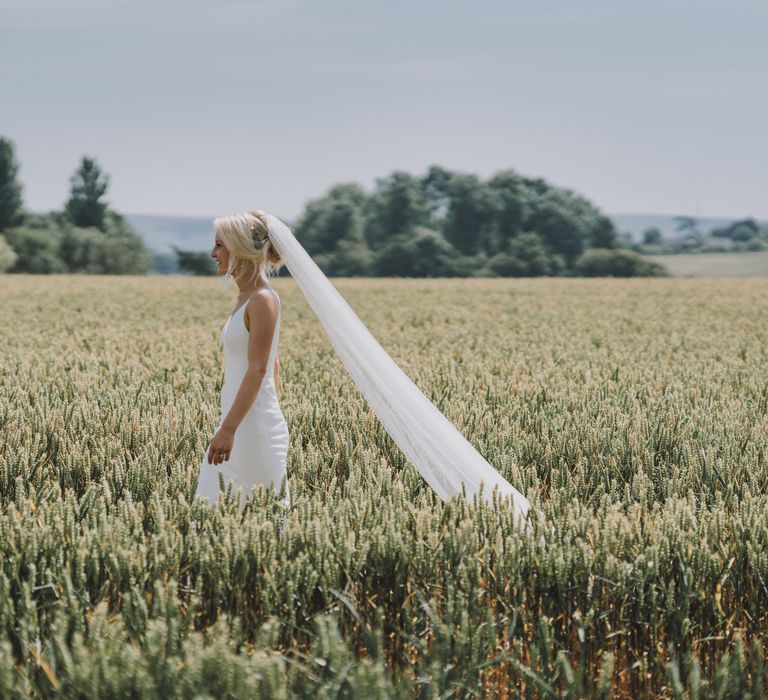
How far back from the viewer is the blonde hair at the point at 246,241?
4102mm

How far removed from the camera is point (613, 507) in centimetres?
342

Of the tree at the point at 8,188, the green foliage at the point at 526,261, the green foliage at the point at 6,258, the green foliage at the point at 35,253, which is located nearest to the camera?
the green foliage at the point at 6,258

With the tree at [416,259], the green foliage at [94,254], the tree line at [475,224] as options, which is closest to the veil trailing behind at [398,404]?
the tree at [416,259]

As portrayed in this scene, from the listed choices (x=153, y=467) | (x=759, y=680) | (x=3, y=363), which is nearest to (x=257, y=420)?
(x=153, y=467)

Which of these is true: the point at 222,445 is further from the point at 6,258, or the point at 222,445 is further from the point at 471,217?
the point at 471,217

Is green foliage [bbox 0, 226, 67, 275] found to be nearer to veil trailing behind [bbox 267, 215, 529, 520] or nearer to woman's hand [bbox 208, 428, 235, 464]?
veil trailing behind [bbox 267, 215, 529, 520]

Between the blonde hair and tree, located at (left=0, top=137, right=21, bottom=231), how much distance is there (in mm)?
101430

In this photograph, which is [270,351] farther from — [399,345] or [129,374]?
[399,345]

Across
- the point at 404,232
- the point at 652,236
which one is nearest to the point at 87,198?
the point at 404,232

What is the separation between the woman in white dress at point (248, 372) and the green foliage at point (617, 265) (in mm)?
82550

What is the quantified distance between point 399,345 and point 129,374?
4715 mm

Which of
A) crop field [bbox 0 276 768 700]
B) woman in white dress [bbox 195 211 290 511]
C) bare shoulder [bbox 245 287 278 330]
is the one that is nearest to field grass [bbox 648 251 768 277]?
crop field [bbox 0 276 768 700]

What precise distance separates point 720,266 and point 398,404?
9556 centimetres

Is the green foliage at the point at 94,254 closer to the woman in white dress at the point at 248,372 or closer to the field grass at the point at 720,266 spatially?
the field grass at the point at 720,266
